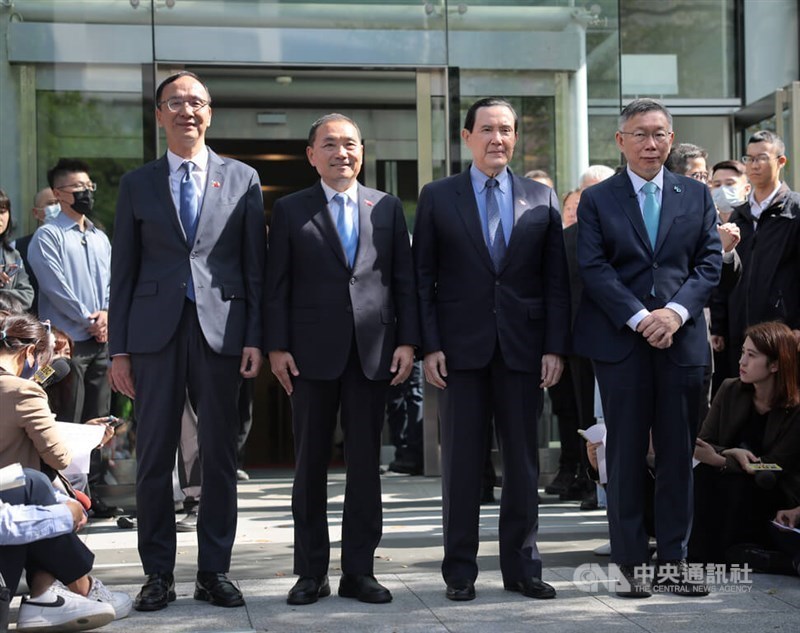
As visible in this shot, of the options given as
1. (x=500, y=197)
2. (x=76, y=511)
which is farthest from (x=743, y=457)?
(x=76, y=511)

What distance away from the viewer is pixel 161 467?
5.43 meters

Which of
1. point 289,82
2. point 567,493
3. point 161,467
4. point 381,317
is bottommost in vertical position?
point 567,493

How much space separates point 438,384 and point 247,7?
4.67 m

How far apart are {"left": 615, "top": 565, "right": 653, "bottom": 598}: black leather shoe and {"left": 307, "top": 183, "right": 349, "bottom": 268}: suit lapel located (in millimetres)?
1689

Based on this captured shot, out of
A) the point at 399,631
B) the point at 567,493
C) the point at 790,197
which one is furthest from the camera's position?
the point at 567,493

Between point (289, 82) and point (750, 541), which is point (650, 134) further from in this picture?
point (289, 82)

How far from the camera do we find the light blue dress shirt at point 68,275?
7926 millimetres

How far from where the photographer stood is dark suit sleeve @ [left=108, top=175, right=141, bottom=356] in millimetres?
5461

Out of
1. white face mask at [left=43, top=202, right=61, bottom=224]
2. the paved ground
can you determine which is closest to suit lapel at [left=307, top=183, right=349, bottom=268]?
the paved ground

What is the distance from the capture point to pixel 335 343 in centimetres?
543

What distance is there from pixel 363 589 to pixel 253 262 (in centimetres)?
140

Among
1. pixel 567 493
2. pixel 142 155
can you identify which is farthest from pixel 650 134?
pixel 142 155

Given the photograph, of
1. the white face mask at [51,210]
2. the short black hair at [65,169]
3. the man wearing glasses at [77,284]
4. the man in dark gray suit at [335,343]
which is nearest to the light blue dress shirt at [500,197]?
the man in dark gray suit at [335,343]

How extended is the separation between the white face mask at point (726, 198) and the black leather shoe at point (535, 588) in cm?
318
